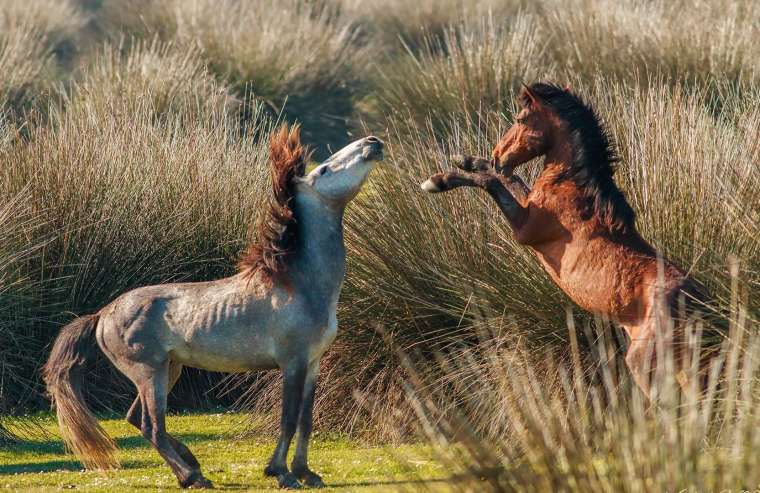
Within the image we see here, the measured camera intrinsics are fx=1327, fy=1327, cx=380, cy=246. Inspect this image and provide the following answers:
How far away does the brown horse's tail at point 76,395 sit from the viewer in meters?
7.48

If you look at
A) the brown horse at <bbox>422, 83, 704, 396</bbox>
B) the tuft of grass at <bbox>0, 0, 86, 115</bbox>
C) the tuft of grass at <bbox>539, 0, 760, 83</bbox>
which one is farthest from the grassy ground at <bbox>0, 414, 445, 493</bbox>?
the tuft of grass at <bbox>539, 0, 760, 83</bbox>

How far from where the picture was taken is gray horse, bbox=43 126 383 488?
734cm

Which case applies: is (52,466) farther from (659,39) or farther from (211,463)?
(659,39)

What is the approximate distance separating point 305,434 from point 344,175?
4.84 ft

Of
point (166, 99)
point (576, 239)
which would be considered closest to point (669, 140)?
point (576, 239)

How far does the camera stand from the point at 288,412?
7.29 metres

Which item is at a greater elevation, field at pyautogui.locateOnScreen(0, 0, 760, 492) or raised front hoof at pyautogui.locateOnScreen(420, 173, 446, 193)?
raised front hoof at pyautogui.locateOnScreen(420, 173, 446, 193)

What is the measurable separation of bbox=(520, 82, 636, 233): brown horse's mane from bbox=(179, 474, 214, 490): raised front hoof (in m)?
2.60

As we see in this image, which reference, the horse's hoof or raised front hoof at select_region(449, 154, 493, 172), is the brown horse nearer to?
raised front hoof at select_region(449, 154, 493, 172)

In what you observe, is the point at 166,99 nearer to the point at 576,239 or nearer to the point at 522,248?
the point at 522,248

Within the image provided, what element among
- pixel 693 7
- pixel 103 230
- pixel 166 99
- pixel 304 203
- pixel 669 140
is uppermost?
pixel 304 203

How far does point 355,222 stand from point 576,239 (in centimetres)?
277

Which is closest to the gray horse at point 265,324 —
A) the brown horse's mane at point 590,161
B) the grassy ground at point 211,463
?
the grassy ground at point 211,463

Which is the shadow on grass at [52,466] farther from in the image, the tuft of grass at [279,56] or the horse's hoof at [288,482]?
the tuft of grass at [279,56]
